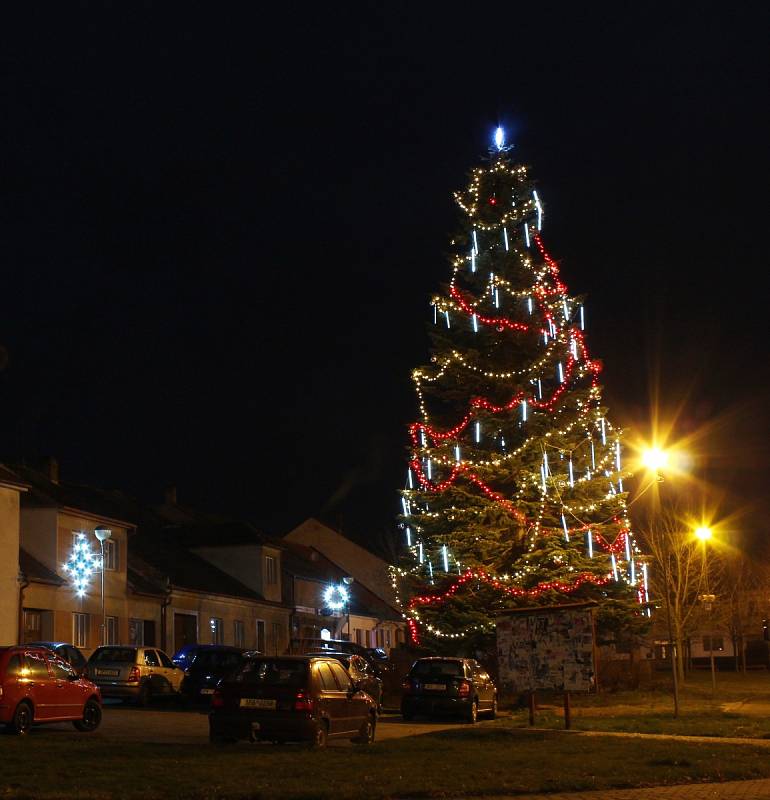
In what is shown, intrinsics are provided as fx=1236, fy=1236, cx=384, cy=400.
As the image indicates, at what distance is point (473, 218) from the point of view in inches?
1388

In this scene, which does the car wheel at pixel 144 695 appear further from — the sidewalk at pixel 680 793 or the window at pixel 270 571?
the window at pixel 270 571

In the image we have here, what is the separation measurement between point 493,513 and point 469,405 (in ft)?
10.8

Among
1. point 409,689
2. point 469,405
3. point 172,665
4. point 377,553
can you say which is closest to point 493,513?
point 469,405

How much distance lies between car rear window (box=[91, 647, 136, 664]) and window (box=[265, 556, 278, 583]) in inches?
1085

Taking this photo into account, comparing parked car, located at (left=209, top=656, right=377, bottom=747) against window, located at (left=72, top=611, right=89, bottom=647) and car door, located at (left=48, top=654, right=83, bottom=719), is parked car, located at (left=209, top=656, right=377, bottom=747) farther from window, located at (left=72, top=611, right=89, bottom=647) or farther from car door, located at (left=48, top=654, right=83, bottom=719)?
window, located at (left=72, top=611, right=89, bottom=647)

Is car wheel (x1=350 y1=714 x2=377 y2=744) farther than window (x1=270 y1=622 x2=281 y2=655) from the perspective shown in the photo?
No

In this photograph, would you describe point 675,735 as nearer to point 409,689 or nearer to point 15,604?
point 409,689

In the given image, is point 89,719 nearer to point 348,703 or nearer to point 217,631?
point 348,703

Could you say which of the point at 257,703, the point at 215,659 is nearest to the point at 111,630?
the point at 215,659

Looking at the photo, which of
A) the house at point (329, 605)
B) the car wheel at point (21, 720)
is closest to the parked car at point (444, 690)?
the car wheel at point (21, 720)

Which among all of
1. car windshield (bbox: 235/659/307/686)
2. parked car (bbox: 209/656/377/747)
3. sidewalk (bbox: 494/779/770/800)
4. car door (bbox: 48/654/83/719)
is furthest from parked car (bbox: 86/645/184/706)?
sidewalk (bbox: 494/779/770/800)

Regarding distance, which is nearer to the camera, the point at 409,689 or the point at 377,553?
the point at 409,689

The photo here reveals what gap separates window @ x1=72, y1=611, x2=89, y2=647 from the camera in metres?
41.3

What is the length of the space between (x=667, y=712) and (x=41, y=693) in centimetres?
1476
